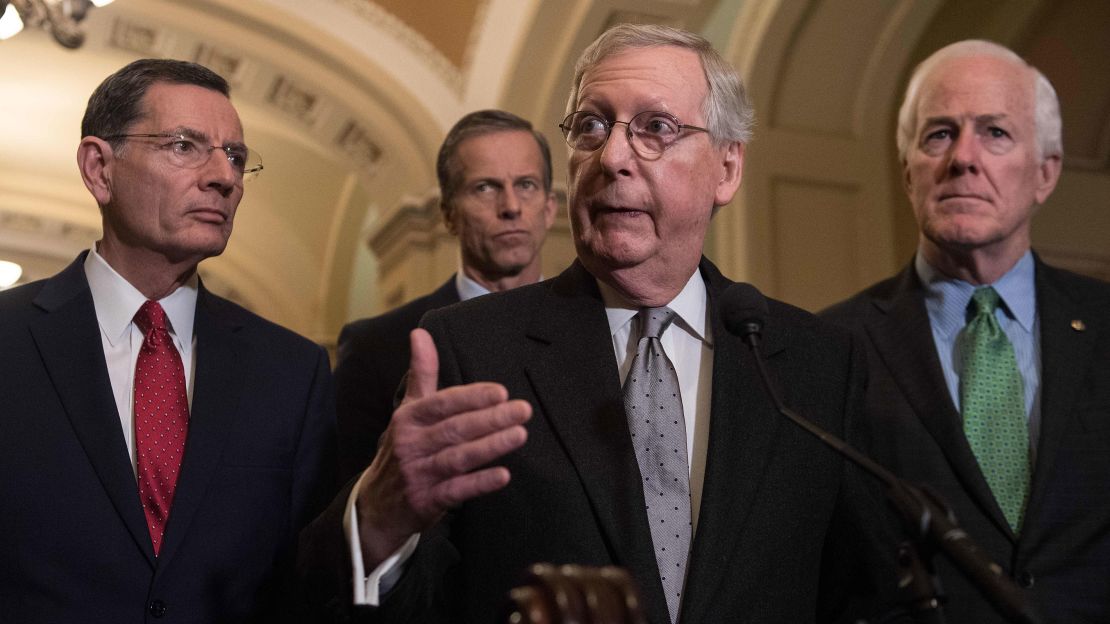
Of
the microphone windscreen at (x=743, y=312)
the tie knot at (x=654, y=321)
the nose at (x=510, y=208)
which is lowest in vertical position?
the microphone windscreen at (x=743, y=312)

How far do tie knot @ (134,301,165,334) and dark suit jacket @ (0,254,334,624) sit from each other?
0.09 metres

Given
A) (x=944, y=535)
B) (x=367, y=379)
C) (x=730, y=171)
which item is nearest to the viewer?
(x=944, y=535)

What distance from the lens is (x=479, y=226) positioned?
3453 millimetres

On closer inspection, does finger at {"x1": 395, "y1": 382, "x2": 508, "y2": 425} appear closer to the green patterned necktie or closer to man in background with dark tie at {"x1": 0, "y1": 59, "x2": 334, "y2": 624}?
man in background with dark tie at {"x1": 0, "y1": 59, "x2": 334, "y2": 624}

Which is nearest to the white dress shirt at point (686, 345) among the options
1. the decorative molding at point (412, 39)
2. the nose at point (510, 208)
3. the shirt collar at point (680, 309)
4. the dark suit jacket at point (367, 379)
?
the shirt collar at point (680, 309)

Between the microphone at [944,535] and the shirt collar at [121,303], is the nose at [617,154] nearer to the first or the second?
the microphone at [944,535]

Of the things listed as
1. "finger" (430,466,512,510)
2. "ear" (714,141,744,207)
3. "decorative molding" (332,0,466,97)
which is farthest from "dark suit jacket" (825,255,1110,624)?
"decorative molding" (332,0,466,97)

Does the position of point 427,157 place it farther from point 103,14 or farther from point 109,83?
point 109,83

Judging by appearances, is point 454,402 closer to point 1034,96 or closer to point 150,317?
point 150,317

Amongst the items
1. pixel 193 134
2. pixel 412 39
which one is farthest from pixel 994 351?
pixel 412 39

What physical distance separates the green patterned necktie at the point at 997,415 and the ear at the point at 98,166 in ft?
6.10

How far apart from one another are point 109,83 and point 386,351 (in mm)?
983

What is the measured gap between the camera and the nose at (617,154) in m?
2.08

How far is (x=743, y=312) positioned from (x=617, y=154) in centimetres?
46
